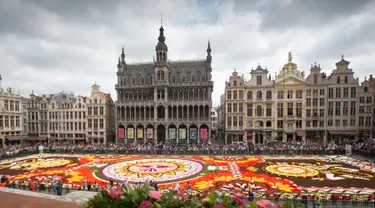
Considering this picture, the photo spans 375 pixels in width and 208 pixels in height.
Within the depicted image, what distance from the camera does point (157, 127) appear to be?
2071 inches

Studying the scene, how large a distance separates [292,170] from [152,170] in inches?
673

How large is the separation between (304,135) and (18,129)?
7157cm

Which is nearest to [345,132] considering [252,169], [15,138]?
[252,169]

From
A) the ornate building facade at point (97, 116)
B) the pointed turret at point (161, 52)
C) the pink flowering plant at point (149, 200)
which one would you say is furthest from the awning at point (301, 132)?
the pink flowering plant at point (149, 200)

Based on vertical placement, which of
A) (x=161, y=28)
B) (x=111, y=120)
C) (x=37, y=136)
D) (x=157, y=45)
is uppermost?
(x=161, y=28)

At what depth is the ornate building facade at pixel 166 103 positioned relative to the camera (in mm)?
Result: 50906

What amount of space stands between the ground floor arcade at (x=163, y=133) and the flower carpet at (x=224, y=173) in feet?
55.7

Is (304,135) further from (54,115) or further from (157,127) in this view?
(54,115)

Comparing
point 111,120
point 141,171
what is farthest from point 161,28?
point 141,171

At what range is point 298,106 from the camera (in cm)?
4819

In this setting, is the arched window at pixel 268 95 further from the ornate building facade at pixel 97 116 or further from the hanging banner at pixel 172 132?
the ornate building facade at pixel 97 116

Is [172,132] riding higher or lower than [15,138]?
higher

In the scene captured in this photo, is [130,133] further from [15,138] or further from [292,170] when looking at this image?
[292,170]

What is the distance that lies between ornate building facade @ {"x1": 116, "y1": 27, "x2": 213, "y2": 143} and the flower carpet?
17.8 metres
